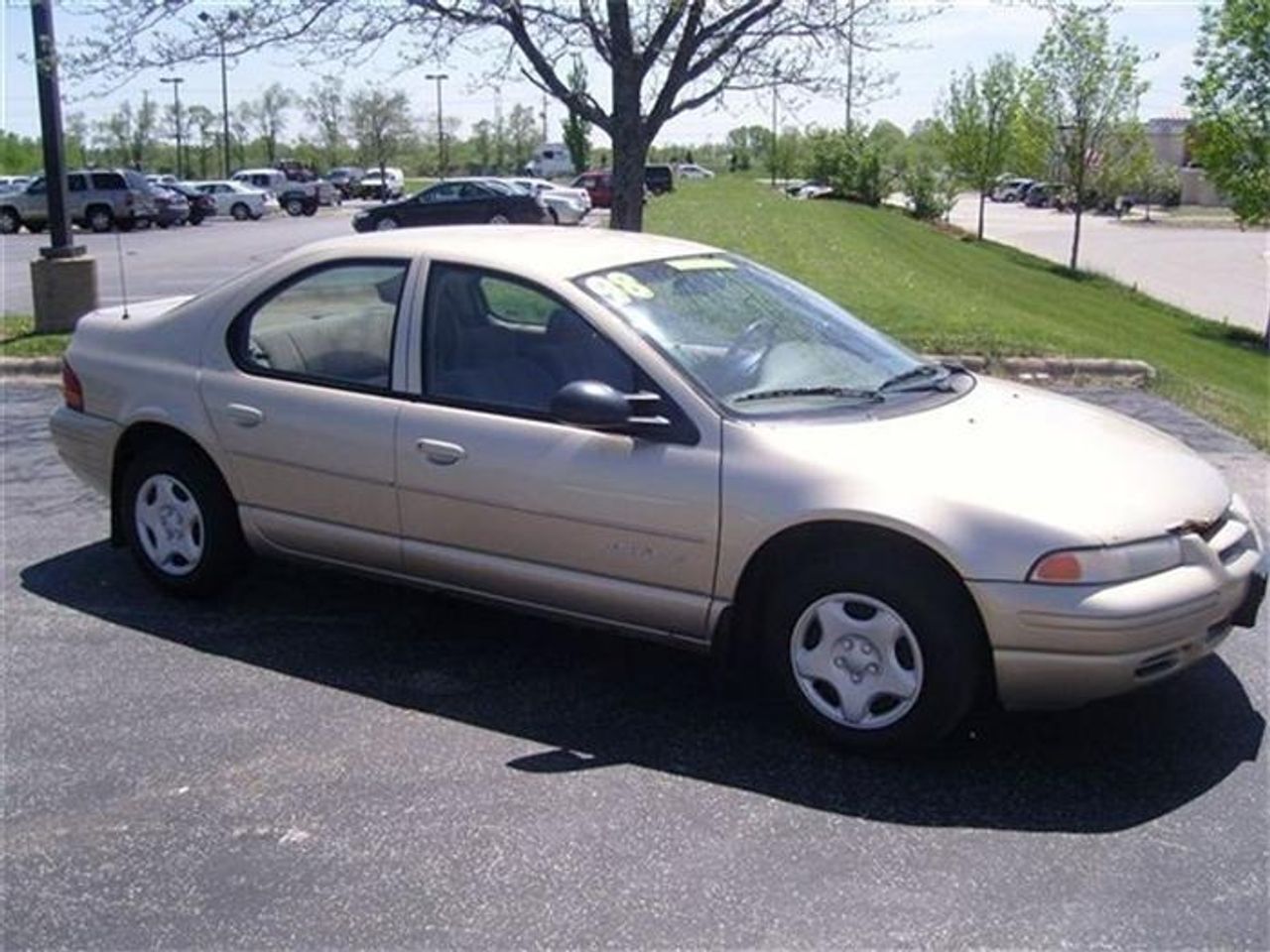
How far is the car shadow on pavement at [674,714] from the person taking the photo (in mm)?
3541

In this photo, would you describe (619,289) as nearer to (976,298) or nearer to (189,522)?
(189,522)

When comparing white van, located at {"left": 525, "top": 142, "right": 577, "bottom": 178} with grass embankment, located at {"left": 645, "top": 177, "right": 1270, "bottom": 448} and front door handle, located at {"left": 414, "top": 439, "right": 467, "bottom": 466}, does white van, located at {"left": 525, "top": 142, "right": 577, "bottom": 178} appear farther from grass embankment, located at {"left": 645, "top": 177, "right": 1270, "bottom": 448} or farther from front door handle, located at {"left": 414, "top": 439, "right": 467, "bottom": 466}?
front door handle, located at {"left": 414, "top": 439, "right": 467, "bottom": 466}

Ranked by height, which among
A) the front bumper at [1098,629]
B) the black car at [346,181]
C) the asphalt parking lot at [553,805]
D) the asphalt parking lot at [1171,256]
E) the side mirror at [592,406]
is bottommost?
Result: the asphalt parking lot at [1171,256]

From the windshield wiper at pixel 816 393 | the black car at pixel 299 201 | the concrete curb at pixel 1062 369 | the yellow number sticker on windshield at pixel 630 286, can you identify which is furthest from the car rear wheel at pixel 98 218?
the windshield wiper at pixel 816 393

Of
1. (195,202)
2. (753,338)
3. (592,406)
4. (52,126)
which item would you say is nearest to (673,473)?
(592,406)

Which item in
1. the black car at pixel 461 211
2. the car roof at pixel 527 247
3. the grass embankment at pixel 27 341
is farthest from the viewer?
the black car at pixel 461 211

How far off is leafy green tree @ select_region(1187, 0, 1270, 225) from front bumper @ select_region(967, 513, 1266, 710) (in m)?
22.1

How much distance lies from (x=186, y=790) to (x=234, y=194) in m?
47.9

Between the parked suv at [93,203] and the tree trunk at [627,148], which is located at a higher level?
the tree trunk at [627,148]

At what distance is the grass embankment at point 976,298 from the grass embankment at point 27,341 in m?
7.20

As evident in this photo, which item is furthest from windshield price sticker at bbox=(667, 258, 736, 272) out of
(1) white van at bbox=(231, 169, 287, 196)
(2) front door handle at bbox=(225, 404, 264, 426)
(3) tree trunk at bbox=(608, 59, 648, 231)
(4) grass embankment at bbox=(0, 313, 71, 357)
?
(1) white van at bbox=(231, 169, 287, 196)

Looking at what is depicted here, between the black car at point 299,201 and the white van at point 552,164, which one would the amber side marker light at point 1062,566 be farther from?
the white van at point 552,164

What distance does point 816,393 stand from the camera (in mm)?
4109

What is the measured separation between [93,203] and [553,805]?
38.6 metres
